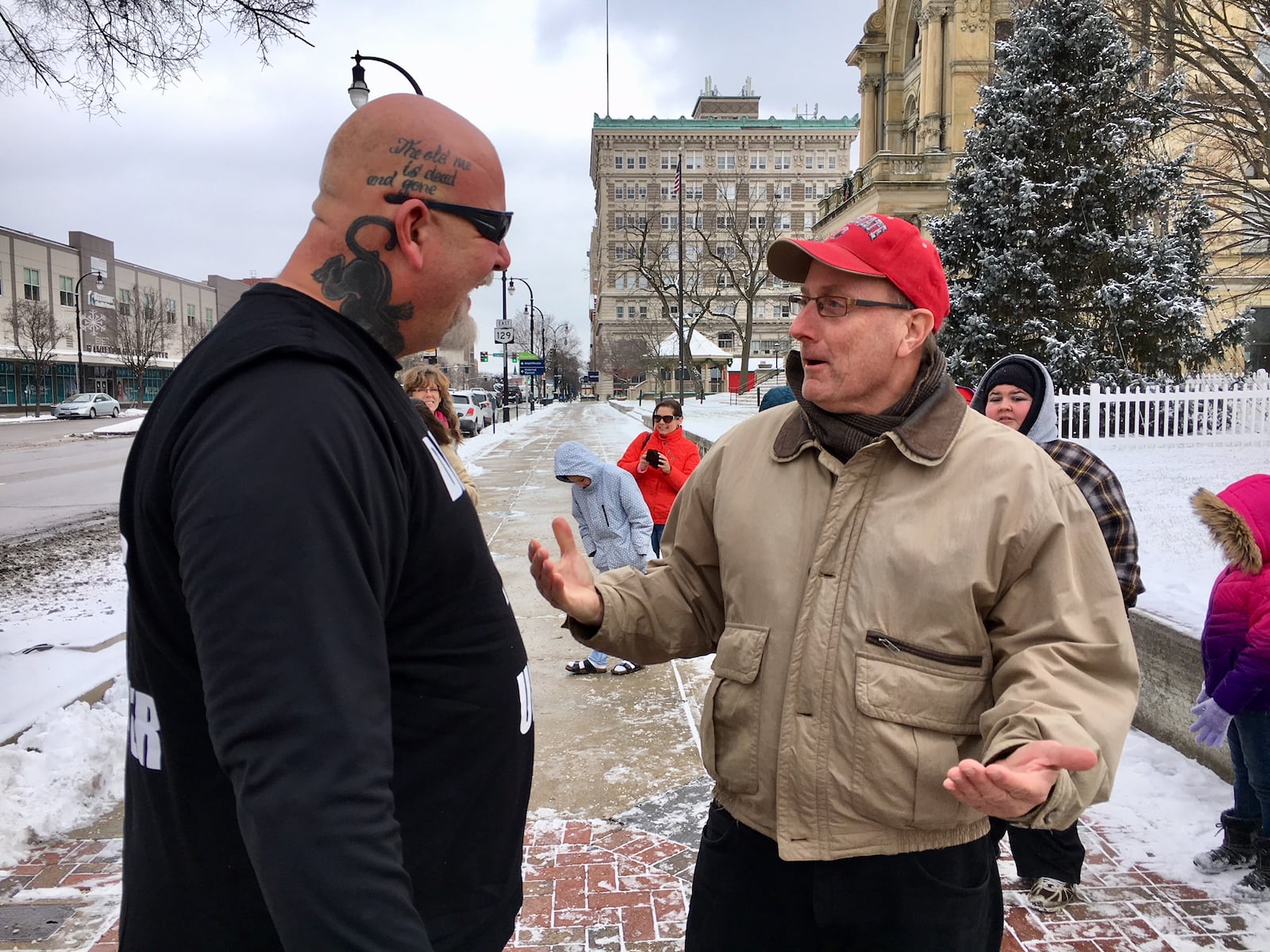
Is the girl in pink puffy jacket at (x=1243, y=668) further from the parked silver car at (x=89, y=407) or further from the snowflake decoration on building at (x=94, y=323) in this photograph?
the snowflake decoration on building at (x=94, y=323)

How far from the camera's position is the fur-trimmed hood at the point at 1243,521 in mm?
3445

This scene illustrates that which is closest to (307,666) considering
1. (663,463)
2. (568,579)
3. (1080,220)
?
(568,579)

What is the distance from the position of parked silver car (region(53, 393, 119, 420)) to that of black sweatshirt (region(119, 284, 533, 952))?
5572cm

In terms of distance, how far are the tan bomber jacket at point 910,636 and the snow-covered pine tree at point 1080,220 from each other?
15.6m

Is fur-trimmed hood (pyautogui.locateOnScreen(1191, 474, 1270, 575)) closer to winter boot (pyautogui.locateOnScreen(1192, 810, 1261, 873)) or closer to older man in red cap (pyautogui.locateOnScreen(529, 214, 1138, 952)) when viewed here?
winter boot (pyautogui.locateOnScreen(1192, 810, 1261, 873))

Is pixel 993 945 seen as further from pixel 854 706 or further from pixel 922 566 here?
pixel 922 566

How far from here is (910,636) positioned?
1889 millimetres

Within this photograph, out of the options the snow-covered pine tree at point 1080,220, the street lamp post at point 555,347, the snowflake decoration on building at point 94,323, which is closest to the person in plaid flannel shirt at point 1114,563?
the snow-covered pine tree at point 1080,220

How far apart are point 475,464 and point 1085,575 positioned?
2020 cm

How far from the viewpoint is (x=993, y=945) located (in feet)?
7.04

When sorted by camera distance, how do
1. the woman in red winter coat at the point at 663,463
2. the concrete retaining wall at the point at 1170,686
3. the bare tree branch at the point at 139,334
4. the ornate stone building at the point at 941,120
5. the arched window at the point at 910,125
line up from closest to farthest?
the concrete retaining wall at the point at 1170,686 → the woman in red winter coat at the point at 663,463 → the ornate stone building at the point at 941,120 → the arched window at the point at 910,125 → the bare tree branch at the point at 139,334

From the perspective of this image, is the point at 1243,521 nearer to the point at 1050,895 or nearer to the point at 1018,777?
the point at 1050,895

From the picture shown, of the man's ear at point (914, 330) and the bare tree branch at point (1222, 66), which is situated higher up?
the bare tree branch at point (1222, 66)

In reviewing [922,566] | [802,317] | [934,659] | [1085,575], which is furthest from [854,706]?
[802,317]
